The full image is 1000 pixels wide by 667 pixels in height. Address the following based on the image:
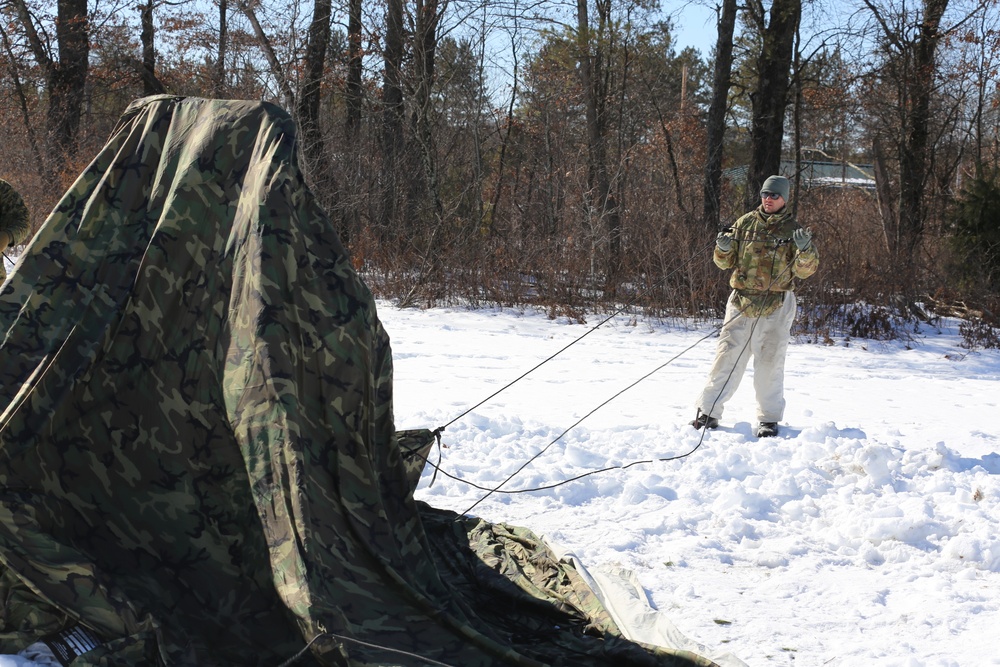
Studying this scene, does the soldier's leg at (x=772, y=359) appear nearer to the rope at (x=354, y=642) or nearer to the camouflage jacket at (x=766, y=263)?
the camouflage jacket at (x=766, y=263)

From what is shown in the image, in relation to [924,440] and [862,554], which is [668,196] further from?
[862,554]

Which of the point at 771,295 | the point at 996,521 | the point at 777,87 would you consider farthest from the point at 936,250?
the point at 996,521

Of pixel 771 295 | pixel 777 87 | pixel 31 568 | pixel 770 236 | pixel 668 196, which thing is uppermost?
pixel 777 87

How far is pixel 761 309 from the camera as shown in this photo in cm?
746

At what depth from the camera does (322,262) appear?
3844 millimetres

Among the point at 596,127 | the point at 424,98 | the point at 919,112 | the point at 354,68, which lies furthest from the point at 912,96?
the point at 354,68

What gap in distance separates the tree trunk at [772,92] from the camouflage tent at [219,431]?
12.9 m

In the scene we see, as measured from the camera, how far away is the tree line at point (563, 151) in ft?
47.6

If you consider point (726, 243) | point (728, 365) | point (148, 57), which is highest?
point (148, 57)

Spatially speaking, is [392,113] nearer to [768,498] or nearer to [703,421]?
[703,421]

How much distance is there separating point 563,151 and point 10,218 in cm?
1694

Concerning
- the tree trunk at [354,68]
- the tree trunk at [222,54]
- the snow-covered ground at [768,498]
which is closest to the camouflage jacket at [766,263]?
the snow-covered ground at [768,498]

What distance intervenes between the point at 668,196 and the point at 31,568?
14535mm

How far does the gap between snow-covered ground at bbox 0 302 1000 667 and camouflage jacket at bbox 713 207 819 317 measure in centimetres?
109
